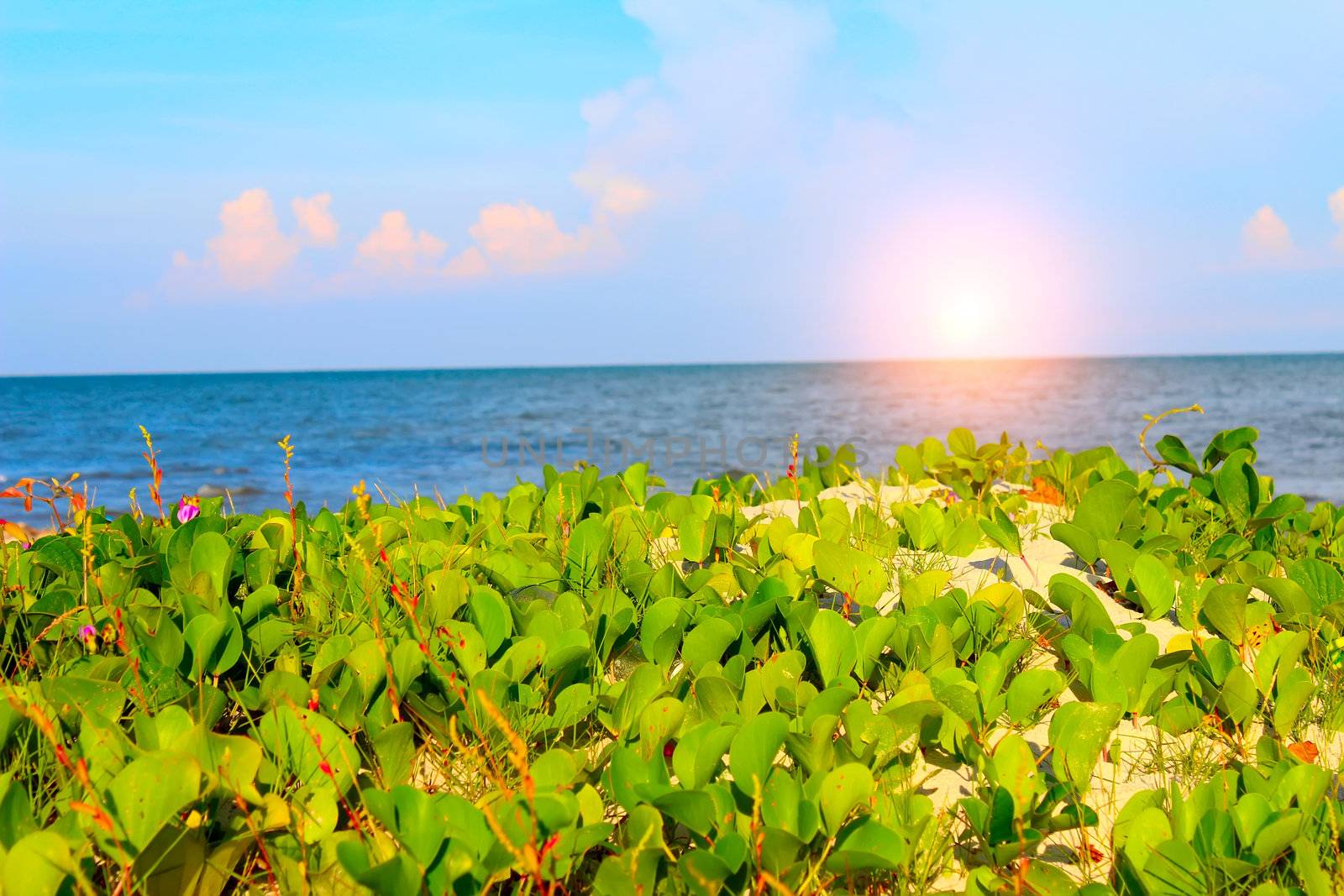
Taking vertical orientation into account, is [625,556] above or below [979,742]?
above

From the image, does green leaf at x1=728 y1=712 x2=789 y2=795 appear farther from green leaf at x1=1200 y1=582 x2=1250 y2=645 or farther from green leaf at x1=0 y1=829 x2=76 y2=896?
green leaf at x1=1200 y1=582 x2=1250 y2=645

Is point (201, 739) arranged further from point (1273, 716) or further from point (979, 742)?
point (1273, 716)

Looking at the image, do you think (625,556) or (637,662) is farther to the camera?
(625,556)

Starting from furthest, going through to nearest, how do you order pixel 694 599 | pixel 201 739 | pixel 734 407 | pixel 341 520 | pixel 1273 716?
pixel 734 407
pixel 341 520
pixel 694 599
pixel 1273 716
pixel 201 739

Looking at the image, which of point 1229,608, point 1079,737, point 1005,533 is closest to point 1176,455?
point 1005,533

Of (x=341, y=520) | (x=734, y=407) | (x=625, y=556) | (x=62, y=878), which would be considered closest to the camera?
(x=62, y=878)

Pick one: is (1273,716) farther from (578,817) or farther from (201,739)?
(201,739)

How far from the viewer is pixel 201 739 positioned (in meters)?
1.51

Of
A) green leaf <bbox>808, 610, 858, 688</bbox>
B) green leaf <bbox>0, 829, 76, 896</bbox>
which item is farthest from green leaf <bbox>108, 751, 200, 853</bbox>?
green leaf <bbox>808, 610, 858, 688</bbox>

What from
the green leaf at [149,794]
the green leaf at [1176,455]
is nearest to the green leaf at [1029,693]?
the green leaf at [149,794]

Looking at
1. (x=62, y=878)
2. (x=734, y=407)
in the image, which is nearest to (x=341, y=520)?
(x=62, y=878)

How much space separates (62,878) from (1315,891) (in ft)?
6.12

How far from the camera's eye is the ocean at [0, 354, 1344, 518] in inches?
713

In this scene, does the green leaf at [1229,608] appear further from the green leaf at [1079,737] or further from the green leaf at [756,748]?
the green leaf at [756,748]
